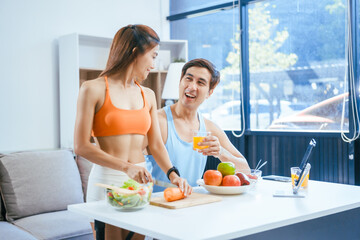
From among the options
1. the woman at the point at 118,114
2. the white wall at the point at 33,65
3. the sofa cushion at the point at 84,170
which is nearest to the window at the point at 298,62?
the white wall at the point at 33,65

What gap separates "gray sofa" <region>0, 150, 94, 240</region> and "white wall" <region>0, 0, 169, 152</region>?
3.08 ft

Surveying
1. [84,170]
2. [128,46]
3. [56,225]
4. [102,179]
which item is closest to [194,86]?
[128,46]

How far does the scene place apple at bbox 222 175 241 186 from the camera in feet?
6.66

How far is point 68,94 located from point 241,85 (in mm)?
1835

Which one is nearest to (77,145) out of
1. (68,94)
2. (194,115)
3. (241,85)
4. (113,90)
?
(113,90)

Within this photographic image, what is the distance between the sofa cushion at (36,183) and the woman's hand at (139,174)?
71.2 inches

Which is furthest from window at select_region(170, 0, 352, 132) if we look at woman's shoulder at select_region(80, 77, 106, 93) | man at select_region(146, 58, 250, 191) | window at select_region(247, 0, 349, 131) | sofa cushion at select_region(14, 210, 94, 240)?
woman's shoulder at select_region(80, 77, 106, 93)

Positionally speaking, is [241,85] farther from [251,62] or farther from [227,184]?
[227,184]

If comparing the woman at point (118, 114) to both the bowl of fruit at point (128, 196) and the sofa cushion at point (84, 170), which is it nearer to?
the bowl of fruit at point (128, 196)

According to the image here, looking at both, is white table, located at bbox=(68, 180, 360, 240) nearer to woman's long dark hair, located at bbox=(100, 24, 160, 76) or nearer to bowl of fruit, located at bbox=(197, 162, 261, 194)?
bowl of fruit, located at bbox=(197, 162, 261, 194)

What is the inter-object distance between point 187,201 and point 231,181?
0.99 ft

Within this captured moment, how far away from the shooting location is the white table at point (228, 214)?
56.8 inches

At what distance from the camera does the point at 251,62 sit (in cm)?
500

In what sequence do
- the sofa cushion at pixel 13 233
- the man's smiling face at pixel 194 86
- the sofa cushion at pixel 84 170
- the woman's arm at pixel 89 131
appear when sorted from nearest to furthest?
the woman's arm at pixel 89 131 → the man's smiling face at pixel 194 86 → the sofa cushion at pixel 13 233 → the sofa cushion at pixel 84 170
